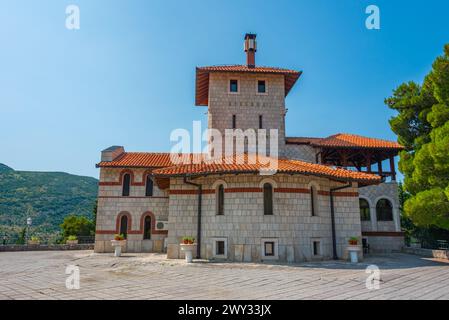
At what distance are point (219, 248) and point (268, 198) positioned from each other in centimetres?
340

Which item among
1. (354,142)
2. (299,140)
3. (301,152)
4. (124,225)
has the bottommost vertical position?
(124,225)

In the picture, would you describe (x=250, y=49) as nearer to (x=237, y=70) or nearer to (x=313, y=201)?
(x=237, y=70)

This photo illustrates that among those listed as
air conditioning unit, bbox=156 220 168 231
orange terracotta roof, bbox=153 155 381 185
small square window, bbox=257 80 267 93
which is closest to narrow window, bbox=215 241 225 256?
orange terracotta roof, bbox=153 155 381 185

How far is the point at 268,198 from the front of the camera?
1444cm

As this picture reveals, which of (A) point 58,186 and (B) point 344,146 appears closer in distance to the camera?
(B) point 344,146

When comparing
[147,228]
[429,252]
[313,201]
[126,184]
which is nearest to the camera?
[313,201]

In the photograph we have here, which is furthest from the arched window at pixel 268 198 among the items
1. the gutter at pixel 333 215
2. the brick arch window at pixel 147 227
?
the brick arch window at pixel 147 227

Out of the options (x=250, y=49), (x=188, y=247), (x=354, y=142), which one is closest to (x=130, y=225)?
(x=188, y=247)

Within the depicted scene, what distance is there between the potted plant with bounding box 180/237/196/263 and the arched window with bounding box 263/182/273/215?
3787 mm

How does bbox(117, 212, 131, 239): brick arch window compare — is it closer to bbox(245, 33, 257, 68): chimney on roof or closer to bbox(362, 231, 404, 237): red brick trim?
bbox(245, 33, 257, 68): chimney on roof

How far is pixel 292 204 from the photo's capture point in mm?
14242

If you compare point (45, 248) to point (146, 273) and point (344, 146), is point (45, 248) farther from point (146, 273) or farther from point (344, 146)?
point (344, 146)

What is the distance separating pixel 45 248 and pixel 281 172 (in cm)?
2148
